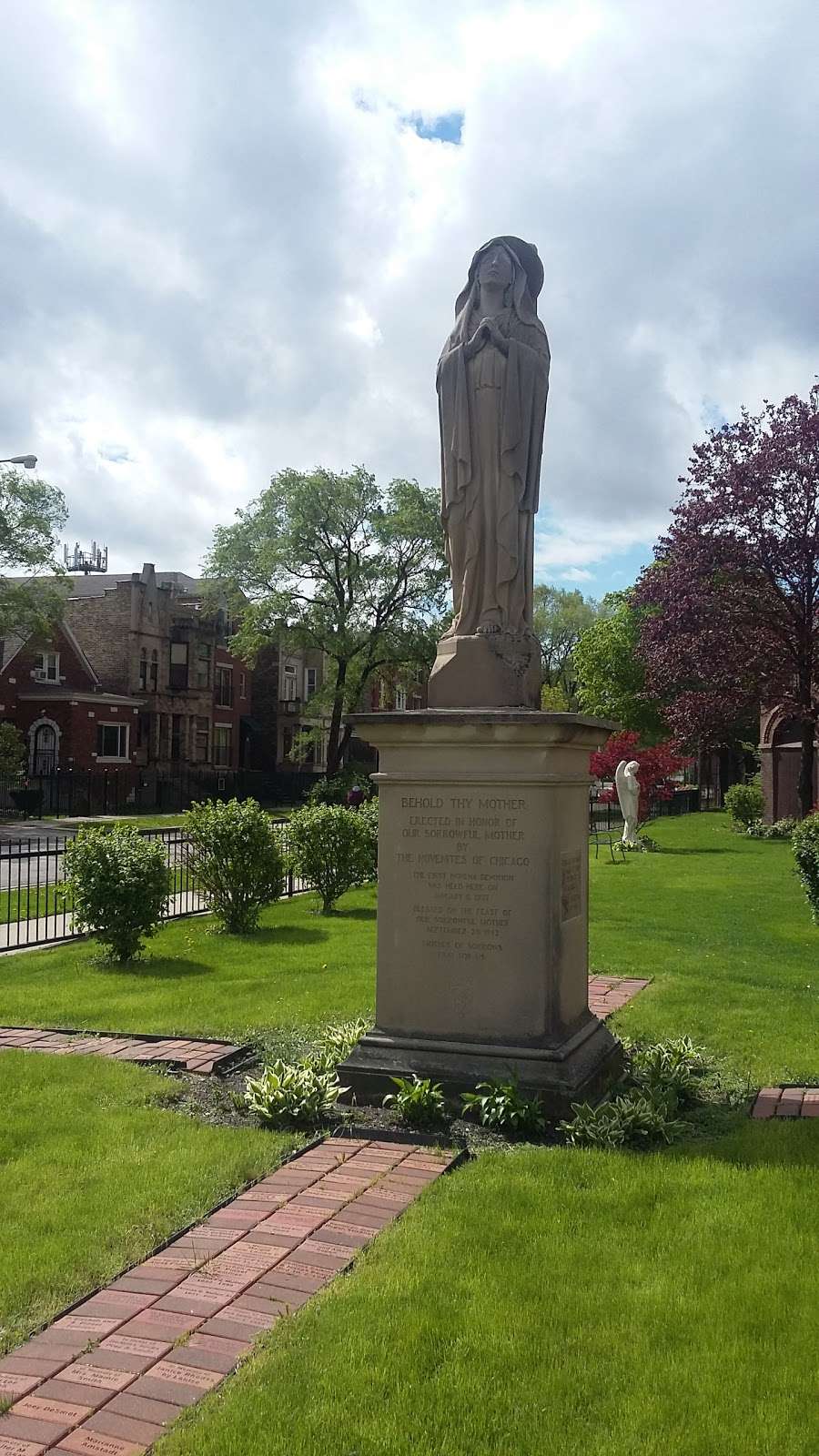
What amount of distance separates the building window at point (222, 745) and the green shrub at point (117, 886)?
1837 inches

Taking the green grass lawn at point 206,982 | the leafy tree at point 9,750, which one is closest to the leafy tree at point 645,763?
the leafy tree at point 9,750

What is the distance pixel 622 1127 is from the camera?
5641mm

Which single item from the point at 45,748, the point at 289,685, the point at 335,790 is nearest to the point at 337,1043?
the point at 335,790

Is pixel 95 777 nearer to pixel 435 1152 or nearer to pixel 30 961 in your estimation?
pixel 30 961

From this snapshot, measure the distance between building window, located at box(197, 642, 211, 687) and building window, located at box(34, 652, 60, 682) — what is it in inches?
357

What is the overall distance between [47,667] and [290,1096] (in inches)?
1788

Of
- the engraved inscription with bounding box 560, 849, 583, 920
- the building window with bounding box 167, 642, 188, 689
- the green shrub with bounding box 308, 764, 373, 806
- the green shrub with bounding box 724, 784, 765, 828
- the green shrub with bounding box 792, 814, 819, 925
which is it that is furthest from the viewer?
the building window with bounding box 167, 642, 188, 689

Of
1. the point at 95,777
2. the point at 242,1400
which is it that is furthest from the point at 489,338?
the point at 95,777

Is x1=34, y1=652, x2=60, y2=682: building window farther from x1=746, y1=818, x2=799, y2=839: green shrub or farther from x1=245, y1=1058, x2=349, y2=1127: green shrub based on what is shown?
x1=245, y1=1058, x2=349, y2=1127: green shrub

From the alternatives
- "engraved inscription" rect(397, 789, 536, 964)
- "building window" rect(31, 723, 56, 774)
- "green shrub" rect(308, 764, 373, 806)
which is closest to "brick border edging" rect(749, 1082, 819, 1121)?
"engraved inscription" rect(397, 789, 536, 964)

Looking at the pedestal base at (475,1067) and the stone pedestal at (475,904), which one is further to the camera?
the stone pedestal at (475,904)

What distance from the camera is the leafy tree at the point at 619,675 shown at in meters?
57.0

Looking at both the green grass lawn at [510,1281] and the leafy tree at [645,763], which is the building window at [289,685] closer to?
the leafy tree at [645,763]

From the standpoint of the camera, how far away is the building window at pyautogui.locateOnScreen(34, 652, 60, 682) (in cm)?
4800
